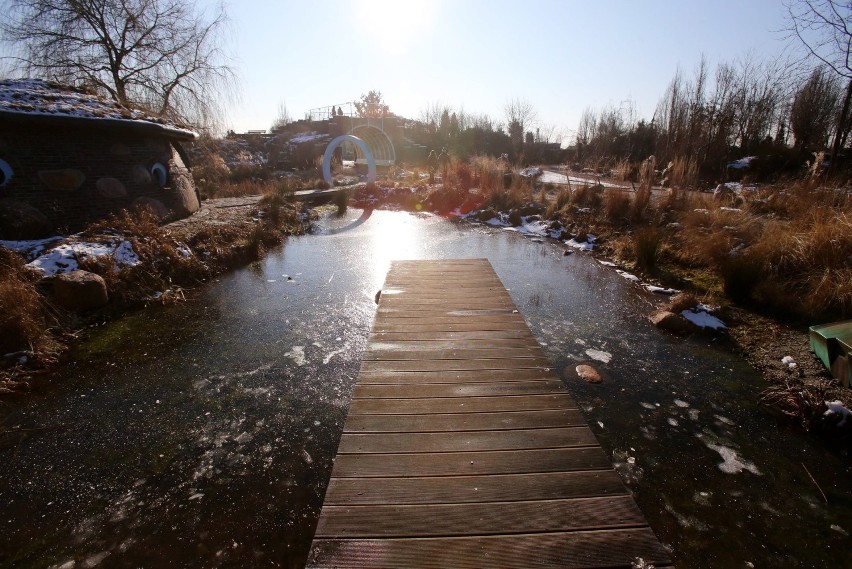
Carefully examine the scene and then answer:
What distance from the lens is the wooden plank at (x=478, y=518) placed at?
171 cm

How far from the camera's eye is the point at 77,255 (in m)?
5.93

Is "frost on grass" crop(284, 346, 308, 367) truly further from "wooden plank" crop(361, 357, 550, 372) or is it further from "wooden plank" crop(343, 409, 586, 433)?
"wooden plank" crop(343, 409, 586, 433)

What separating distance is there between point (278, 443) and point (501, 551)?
2265 millimetres

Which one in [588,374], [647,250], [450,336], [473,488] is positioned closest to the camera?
[473,488]

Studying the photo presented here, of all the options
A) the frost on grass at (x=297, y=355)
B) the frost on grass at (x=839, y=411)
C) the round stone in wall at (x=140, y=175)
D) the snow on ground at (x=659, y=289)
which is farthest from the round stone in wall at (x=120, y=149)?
the frost on grass at (x=839, y=411)

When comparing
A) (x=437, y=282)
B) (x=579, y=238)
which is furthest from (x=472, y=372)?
(x=579, y=238)

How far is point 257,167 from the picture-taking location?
21266mm

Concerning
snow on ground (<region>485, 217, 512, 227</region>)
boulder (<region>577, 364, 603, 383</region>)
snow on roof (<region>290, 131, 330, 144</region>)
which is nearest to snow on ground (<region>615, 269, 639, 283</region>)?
boulder (<region>577, 364, 603, 383</region>)

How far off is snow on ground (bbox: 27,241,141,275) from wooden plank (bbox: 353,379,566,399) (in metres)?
5.40

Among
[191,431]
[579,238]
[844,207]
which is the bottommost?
[191,431]

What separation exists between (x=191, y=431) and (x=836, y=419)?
5243mm

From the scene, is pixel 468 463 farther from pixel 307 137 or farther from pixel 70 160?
pixel 307 137

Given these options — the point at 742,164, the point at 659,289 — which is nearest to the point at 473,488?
the point at 659,289

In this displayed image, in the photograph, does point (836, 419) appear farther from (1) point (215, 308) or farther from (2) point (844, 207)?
(1) point (215, 308)
